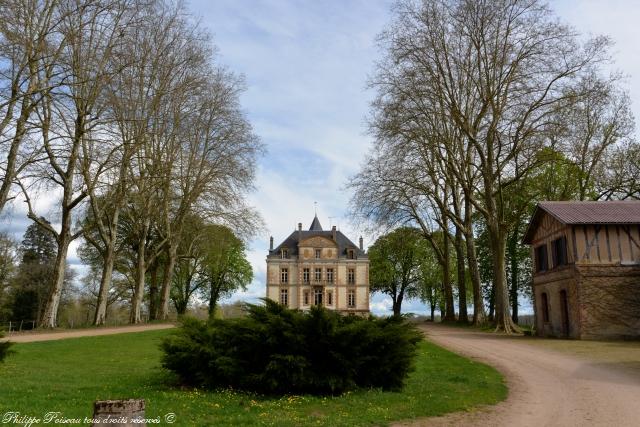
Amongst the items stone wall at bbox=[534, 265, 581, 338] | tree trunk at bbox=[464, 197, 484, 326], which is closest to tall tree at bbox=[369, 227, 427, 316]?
tree trunk at bbox=[464, 197, 484, 326]

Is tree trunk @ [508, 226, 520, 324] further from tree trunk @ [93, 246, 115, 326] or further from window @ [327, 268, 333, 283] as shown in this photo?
window @ [327, 268, 333, 283]

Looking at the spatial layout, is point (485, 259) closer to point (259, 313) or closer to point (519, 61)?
point (519, 61)

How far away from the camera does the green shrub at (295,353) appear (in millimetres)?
9531

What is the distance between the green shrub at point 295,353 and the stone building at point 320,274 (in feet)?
211

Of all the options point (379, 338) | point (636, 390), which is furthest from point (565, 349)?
point (379, 338)

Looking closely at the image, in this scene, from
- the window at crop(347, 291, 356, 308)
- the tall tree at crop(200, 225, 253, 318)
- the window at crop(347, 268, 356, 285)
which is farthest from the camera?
the window at crop(347, 268, 356, 285)

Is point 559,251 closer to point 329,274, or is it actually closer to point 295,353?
point 295,353

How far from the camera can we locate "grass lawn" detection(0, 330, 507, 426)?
779cm

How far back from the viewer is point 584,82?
25031mm

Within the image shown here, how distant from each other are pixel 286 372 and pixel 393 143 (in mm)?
21228

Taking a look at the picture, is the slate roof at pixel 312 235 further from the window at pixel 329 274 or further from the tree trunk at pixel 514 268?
the tree trunk at pixel 514 268

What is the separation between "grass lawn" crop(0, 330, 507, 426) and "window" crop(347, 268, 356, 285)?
199 feet

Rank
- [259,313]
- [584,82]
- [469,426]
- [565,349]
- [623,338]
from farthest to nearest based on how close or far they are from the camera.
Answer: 1. [584,82]
2. [623,338]
3. [565,349]
4. [259,313]
5. [469,426]

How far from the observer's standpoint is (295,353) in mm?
9641
